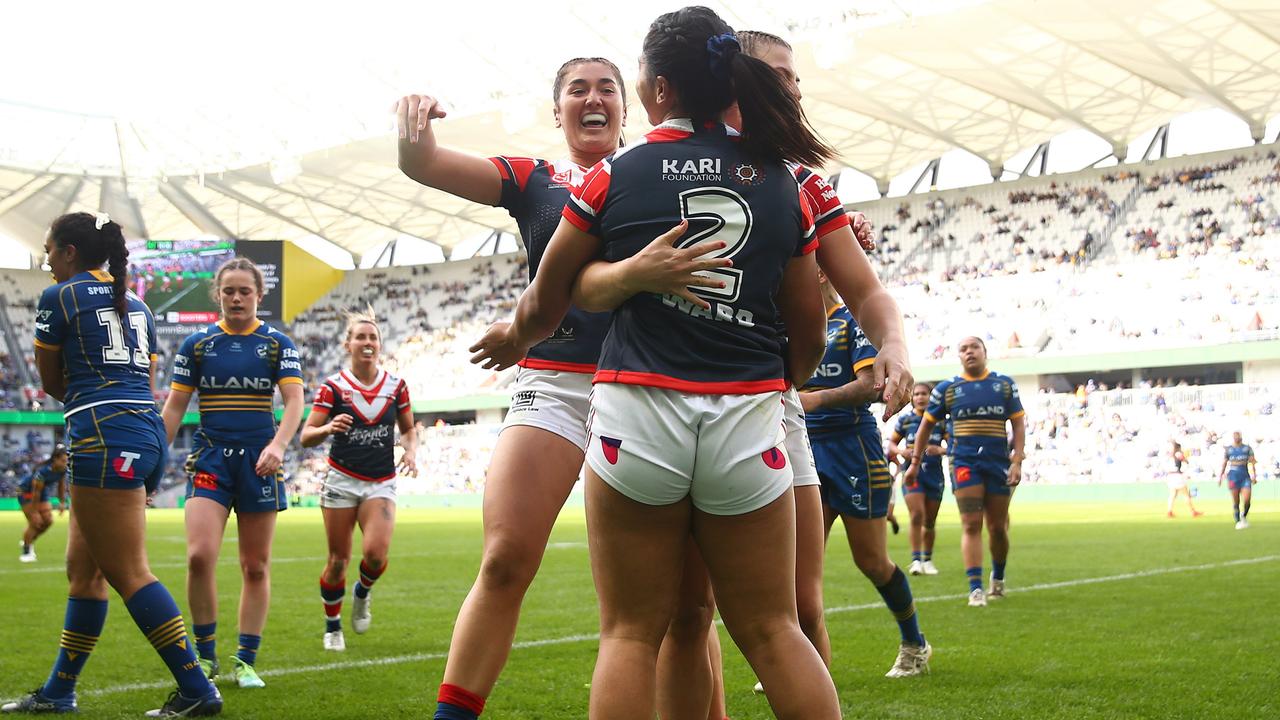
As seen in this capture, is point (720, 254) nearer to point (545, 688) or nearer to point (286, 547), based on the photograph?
point (545, 688)

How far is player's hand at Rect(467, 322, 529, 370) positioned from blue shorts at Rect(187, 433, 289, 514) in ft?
12.0

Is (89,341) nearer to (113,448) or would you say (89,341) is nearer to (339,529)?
(113,448)

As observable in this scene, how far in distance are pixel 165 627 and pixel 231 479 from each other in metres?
1.44

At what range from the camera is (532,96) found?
37125mm

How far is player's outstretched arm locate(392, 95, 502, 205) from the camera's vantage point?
146 inches

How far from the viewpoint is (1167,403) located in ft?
117

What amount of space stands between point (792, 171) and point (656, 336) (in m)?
0.59

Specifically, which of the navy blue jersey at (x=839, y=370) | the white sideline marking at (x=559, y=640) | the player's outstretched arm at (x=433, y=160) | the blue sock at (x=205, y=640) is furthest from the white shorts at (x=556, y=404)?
the white sideline marking at (x=559, y=640)

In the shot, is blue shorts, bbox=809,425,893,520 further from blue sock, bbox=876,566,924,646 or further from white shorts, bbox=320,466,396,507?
white shorts, bbox=320,466,396,507

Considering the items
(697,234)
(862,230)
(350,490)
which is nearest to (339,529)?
(350,490)

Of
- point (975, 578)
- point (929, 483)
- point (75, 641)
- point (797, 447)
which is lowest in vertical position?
point (975, 578)

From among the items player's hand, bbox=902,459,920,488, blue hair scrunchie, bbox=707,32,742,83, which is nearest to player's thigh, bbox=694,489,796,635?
blue hair scrunchie, bbox=707,32,742,83

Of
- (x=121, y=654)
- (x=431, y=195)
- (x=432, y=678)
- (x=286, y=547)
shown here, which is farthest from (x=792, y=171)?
(x=431, y=195)

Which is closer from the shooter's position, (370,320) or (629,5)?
(370,320)
